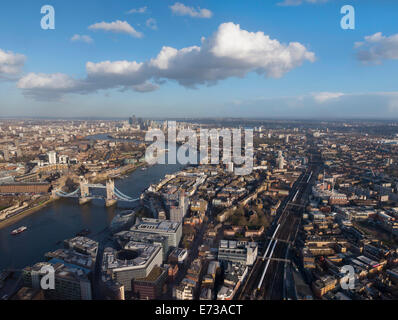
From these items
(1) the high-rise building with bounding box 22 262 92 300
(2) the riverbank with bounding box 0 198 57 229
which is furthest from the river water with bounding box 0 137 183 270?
(1) the high-rise building with bounding box 22 262 92 300

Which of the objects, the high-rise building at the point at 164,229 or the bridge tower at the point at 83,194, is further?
the bridge tower at the point at 83,194

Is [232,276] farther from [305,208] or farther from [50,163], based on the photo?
[50,163]

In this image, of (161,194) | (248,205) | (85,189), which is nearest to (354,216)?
(248,205)

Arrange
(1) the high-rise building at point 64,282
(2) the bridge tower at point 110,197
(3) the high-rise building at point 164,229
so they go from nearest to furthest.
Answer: (1) the high-rise building at point 64,282
(3) the high-rise building at point 164,229
(2) the bridge tower at point 110,197

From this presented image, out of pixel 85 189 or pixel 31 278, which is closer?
pixel 31 278

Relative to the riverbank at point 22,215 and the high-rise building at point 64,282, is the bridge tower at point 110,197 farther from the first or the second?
the high-rise building at point 64,282

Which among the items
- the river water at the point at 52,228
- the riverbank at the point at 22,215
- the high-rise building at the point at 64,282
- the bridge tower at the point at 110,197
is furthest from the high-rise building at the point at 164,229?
the riverbank at the point at 22,215

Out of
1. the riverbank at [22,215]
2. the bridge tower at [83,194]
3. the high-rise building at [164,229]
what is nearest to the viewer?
the high-rise building at [164,229]
